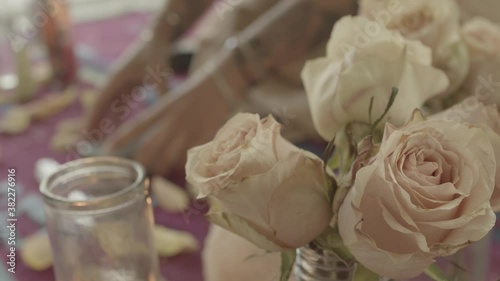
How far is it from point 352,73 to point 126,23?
1.10m

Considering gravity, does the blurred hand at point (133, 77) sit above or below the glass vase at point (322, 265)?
below

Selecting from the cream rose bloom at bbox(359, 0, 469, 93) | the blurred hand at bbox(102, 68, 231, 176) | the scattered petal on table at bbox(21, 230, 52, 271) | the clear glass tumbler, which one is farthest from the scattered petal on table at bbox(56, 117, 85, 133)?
the cream rose bloom at bbox(359, 0, 469, 93)

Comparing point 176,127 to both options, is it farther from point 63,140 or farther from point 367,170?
point 367,170

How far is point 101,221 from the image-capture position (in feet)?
1.37

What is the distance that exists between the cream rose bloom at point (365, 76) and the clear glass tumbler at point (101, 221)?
138 mm

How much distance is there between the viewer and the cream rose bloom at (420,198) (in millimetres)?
281

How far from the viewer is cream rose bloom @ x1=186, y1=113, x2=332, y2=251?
302mm

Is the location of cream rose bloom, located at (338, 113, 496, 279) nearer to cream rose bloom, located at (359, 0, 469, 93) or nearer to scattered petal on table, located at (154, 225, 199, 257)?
cream rose bloom, located at (359, 0, 469, 93)

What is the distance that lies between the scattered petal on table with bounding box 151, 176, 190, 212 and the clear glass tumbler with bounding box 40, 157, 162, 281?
0.26 metres

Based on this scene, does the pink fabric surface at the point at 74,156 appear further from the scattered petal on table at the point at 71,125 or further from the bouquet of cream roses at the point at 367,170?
the bouquet of cream roses at the point at 367,170

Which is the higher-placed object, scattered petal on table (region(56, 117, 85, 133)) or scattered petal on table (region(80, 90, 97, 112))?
scattered petal on table (region(56, 117, 85, 133))

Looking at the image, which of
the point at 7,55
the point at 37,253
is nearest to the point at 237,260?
the point at 37,253

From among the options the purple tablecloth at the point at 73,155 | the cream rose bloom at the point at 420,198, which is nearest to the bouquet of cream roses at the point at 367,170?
the cream rose bloom at the point at 420,198

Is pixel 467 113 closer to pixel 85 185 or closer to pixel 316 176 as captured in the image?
pixel 316 176
